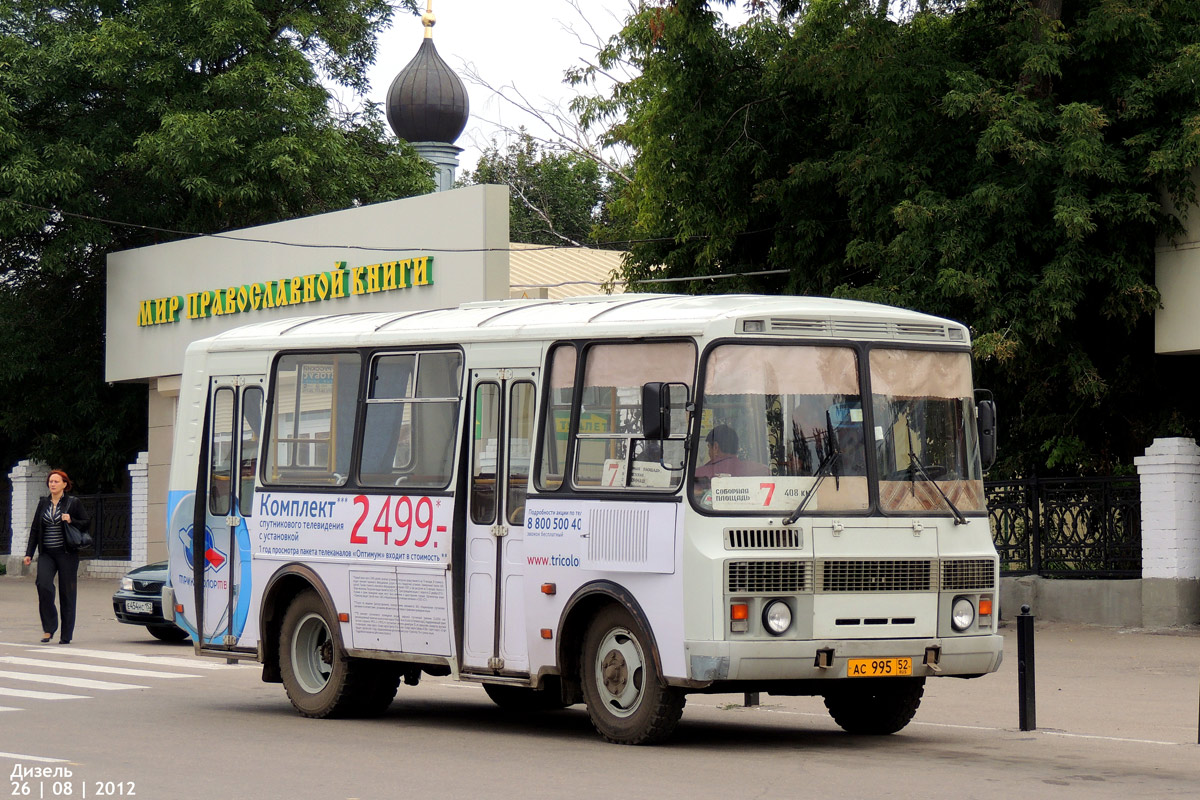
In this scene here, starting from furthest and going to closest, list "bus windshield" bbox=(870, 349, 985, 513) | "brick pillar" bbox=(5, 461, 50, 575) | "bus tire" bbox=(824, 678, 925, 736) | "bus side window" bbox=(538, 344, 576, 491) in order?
"brick pillar" bbox=(5, 461, 50, 575) < "bus tire" bbox=(824, 678, 925, 736) < "bus side window" bbox=(538, 344, 576, 491) < "bus windshield" bbox=(870, 349, 985, 513)

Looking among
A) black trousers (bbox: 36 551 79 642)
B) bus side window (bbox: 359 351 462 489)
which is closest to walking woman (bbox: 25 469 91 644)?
black trousers (bbox: 36 551 79 642)

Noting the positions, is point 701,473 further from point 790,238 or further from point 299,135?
point 299,135

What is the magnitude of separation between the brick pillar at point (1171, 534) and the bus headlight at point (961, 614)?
10.2m

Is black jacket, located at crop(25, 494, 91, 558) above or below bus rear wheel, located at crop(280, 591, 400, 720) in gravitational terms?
above

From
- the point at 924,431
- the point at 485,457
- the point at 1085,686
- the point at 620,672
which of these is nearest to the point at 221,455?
the point at 485,457

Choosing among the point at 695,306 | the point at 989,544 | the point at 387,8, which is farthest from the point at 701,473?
the point at 387,8

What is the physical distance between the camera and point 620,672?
35.6 ft

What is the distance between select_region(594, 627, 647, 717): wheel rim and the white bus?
0.05ft

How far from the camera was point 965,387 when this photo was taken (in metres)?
11.5

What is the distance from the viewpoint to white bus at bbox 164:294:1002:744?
1041 cm

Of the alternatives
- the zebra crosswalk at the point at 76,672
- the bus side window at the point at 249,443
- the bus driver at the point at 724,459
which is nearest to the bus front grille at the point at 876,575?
the bus driver at the point at 724,459

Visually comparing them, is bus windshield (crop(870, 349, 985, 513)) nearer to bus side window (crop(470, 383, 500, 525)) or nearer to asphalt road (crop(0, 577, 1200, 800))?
asphalt road (crop(0, 577, 1200, 800))

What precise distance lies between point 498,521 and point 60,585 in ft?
33.4

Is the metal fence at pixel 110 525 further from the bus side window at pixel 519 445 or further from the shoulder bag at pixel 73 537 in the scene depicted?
the bus side window at pixel 519 445
